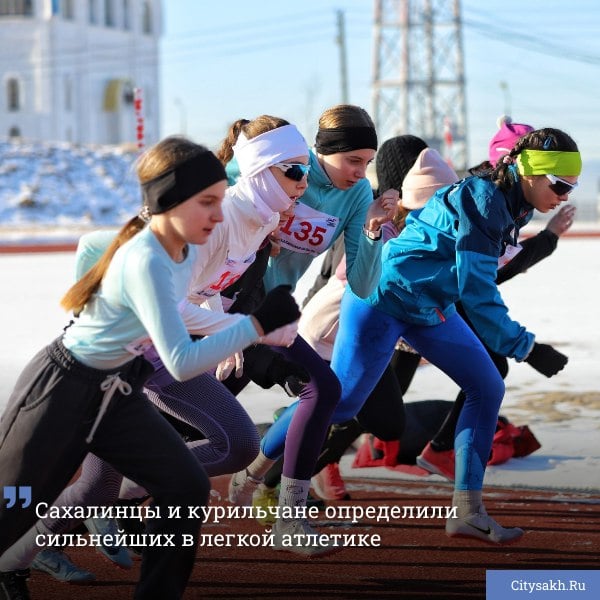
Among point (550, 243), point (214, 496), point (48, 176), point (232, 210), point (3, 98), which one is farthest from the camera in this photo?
point (3, 98)

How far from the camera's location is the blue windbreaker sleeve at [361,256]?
534 centimetres

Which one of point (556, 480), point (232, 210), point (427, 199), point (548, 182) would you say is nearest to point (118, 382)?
point (232, 210)

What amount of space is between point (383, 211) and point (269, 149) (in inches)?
26.2

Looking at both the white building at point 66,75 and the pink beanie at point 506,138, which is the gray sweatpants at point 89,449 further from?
the white building at point 66,75

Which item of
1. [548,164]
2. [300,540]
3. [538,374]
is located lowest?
[538,374]

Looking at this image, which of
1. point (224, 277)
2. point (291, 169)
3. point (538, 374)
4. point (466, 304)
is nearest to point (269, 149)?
point (291, 169)

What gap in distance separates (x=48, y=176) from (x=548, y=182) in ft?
184

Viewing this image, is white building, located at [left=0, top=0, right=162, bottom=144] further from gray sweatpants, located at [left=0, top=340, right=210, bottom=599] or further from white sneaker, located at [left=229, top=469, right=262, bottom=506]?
gray sweatpants, located at [left=0, top=340, right=210, bottom=599]

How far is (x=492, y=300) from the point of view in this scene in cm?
505

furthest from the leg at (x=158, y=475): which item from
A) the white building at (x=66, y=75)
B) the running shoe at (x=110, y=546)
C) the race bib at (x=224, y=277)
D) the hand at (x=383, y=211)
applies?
the white building at (x=66, y=75)

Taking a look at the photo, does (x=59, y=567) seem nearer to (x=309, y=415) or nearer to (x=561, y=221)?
(x=309, y=415)

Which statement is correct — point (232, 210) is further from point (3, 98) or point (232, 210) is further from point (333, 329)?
point (3, 98)

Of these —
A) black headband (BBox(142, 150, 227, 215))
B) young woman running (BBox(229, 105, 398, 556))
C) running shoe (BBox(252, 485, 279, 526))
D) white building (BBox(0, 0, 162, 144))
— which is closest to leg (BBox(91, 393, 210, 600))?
black headband (BBox(142, 150, 227, 215))

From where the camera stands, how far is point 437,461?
21.3 feet
